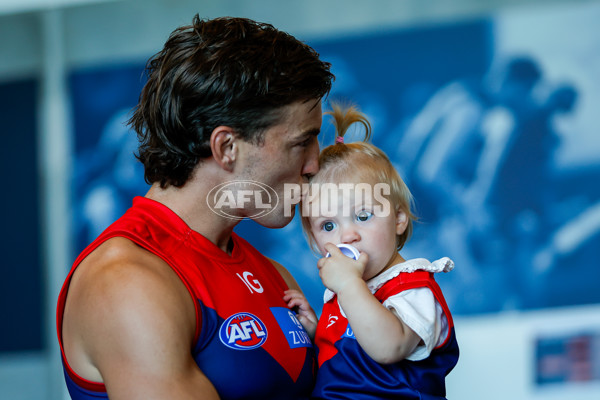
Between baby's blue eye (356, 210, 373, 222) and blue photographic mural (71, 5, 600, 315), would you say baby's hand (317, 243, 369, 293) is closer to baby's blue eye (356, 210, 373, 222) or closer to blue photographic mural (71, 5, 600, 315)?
baby's blue eye (356, 210, 373, 222)

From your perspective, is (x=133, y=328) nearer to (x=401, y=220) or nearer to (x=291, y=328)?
(x=291, y=328)

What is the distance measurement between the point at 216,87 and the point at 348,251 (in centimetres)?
51

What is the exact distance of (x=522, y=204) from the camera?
399 cm

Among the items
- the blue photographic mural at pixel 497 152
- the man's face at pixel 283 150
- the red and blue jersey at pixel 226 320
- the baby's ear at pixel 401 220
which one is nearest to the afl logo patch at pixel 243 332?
the red and blue jersey at pixel 226 320

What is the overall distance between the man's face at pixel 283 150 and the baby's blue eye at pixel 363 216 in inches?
7.5

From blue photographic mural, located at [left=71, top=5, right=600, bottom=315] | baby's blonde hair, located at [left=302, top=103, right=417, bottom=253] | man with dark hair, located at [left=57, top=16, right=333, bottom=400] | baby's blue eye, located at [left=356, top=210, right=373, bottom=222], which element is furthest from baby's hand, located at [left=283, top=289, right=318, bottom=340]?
blue photographic mural, located at [left=71, top=5, right=600, bottom=315]

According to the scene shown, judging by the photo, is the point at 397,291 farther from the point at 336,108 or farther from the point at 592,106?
the point at 592,106

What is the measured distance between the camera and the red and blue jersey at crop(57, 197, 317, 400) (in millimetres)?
1298

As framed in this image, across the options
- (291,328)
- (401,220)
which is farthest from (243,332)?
(401,220)

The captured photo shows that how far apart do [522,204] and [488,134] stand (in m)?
0.50

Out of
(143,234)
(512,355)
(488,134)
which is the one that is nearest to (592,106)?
(488,134)

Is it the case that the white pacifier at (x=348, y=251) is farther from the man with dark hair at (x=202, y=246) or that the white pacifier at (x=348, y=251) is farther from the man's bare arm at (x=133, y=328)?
the man's bare arm at (x=133, y=328)

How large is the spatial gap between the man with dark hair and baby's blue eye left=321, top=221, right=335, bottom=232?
0.10 metres

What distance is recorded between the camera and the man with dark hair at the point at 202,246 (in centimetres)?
118
